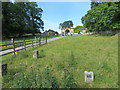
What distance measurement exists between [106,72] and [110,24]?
20.6m

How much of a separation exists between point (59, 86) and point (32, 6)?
143 ft

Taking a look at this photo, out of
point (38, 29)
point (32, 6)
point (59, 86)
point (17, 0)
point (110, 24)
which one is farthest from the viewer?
point (38, 29)

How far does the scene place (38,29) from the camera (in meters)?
44.5

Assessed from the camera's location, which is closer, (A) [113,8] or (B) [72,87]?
(B) [72,87]

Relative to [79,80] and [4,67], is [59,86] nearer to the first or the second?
[79,80]

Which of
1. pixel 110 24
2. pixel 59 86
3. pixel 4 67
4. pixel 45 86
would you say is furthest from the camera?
pixel 110 24

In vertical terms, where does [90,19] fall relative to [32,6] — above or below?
below

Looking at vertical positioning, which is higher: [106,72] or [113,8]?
[113,8]

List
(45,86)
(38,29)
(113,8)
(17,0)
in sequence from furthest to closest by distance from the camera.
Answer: (38,29), (17,0), (113,8), (45,86)

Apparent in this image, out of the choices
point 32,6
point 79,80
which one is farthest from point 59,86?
point 32,6

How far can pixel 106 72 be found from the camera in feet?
11.1

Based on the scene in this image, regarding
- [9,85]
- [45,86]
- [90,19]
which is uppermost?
[90,19]

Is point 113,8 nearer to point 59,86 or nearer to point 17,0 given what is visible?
point 59,86

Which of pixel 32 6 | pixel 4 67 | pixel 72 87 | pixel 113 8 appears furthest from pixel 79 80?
pixel 32 6
